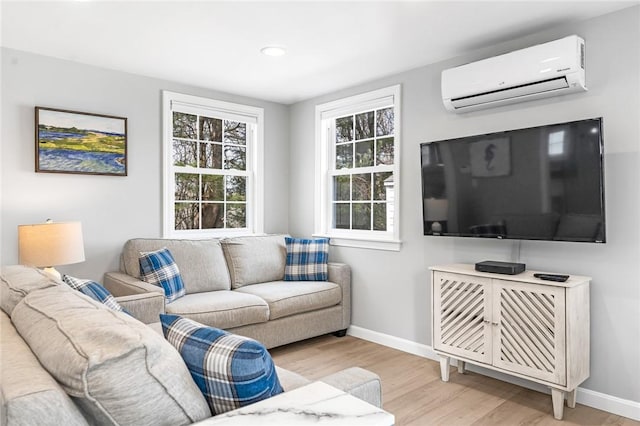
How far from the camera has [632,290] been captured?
2588mm

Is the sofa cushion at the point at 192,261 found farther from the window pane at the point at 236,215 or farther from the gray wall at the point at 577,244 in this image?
the gray wall at the point at 577,244

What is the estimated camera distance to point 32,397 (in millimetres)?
895

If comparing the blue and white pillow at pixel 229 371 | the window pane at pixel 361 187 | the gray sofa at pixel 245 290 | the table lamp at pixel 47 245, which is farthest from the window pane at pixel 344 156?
the blue and white pillow at pixel 229 371

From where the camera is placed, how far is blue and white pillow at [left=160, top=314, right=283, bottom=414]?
1.15 metres

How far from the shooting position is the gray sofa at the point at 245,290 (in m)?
3.29

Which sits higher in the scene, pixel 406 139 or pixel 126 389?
pixel 406 139

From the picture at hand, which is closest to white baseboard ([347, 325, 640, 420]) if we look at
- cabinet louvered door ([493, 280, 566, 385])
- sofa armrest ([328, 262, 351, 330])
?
sofa armrest ([328, 262, 351, 330])

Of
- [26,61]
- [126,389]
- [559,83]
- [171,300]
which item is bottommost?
[171,300]

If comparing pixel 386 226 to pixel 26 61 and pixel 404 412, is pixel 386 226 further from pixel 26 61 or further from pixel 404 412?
pixel 26 61

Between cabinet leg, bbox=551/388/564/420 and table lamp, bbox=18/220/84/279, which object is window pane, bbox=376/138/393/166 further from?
table lamp, bbox=18/220/84/279

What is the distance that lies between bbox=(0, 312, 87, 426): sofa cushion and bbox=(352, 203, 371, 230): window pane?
3.39 meters

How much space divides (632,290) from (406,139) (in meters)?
1.95

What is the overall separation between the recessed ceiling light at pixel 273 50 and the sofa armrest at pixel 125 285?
74.3 inches

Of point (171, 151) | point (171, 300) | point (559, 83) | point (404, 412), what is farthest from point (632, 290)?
point (171, 151)
